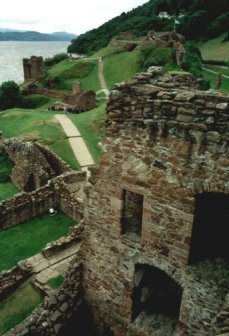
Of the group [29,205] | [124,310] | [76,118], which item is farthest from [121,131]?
[76,118]

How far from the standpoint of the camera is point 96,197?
9055 millimetres

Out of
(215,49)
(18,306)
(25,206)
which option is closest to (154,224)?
(18,306)

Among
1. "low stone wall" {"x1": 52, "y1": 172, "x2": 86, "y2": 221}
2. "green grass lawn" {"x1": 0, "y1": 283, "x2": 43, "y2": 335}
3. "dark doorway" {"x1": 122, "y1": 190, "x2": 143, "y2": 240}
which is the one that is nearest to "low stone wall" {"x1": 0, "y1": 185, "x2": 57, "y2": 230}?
"low stone wall" {"x1": 52, "y1": 172, "x2": 86, "y2": 221}

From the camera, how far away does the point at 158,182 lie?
308 inches

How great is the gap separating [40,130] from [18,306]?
15391mm

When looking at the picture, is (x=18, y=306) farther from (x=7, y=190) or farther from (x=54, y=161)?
(x=54, y=161)

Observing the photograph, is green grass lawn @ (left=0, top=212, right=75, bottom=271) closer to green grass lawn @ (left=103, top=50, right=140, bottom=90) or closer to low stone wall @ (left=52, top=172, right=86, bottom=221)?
low stone wall @ (left=52, top=172, right=86, bottom=221)

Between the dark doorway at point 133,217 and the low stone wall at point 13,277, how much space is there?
5177 mm

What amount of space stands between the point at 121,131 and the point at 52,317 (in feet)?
18.2

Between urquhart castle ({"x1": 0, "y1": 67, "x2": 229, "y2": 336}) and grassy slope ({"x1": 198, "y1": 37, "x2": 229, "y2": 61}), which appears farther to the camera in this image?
grassy slope ({"x1": 198, "y1": 37, "x2": 229, "y2": 61})

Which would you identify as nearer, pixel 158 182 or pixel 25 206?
pixel 158 182

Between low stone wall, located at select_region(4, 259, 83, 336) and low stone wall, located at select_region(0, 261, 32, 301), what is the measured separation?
105 inches

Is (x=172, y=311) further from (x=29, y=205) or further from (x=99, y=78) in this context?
(x=99, y=78)

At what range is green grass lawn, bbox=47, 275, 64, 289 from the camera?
12.1m
